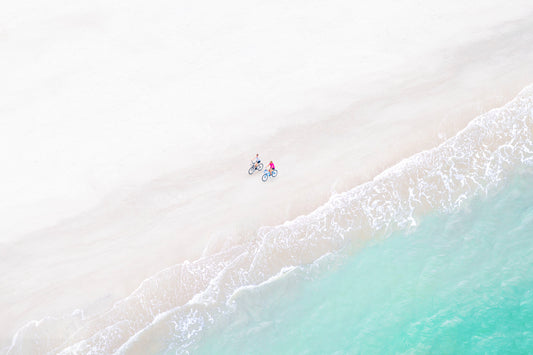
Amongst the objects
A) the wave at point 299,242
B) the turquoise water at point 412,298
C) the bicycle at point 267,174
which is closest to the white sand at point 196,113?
the bicycle at point 267,174

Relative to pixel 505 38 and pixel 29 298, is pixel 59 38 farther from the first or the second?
pixel 505 38

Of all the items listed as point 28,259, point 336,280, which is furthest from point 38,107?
point 336,280

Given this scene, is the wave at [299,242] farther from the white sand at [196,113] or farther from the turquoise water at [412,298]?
the turquoise water at [412,298]

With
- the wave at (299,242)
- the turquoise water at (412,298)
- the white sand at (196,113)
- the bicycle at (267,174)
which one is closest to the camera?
the turquoise water at (412,298)

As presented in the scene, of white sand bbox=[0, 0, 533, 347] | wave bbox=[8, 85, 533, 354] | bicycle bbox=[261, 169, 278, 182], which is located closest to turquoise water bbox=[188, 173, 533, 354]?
wave bbox=[8, 85, 533, 354]

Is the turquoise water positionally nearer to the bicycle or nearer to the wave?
the wave

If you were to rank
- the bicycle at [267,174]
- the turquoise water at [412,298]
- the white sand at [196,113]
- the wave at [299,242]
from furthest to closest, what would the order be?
the bicycle at [267,174] → the white sand at [196,113] → the wave at [299,242] → the turquoise water at [412,298]
